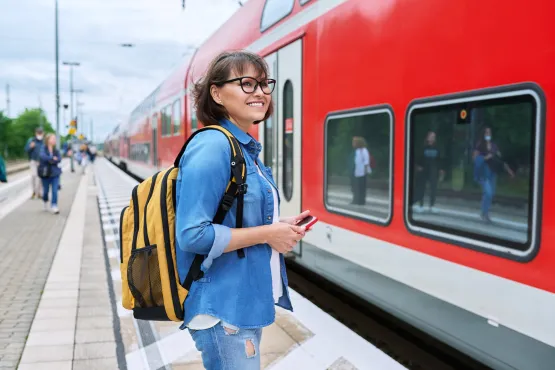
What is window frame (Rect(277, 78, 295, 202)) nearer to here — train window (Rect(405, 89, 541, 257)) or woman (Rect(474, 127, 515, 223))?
train window (Rect(405, 89, 541, 257))

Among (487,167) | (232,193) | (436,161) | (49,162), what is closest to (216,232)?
(232,193)

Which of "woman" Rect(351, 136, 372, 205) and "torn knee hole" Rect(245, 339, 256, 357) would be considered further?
"woman" Rect(351, 136, 372, 205)

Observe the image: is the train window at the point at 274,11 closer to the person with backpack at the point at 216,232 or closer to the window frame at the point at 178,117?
the person with backpack at the point at 216,232

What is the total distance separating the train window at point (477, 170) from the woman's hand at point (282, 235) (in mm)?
1450

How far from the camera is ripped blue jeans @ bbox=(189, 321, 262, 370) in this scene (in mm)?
1790

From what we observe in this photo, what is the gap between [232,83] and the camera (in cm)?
185

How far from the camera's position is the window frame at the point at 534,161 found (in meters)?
2.70

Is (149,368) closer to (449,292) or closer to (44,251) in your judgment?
(449,292)

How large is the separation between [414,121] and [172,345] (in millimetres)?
2285

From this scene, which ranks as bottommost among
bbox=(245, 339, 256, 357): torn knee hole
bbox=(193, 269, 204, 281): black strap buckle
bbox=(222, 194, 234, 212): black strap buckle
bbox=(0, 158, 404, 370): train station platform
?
bbox=(0, 158, 404, 370): train station platform

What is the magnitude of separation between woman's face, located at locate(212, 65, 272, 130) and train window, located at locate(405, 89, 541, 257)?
1.52m

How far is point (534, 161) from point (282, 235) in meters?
1.53

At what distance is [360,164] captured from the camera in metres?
4.41

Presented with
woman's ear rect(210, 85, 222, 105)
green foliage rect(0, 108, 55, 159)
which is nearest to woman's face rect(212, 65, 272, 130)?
woman's ear rect(210, 85, 222, 105)
